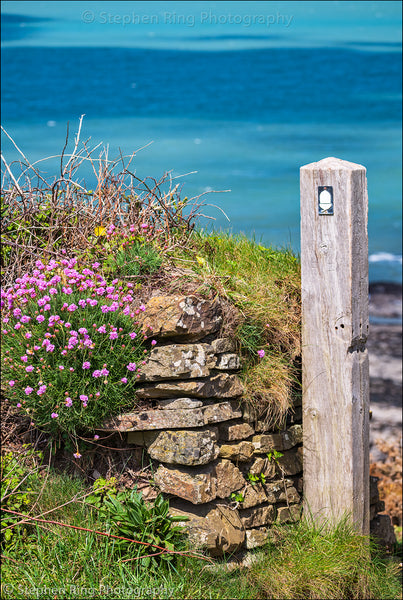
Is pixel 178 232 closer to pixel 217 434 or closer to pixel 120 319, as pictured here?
pixel 120 319

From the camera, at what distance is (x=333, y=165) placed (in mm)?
4641

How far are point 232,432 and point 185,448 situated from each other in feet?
1.41

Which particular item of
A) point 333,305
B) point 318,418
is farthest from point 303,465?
point 333,305

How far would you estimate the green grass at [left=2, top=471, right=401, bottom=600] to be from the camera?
12.7 feet

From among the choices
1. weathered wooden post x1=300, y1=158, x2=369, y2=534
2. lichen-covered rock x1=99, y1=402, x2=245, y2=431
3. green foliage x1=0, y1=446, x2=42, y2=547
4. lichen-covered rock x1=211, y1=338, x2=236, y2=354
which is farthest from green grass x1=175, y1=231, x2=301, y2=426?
green foliage x1=0, y1=446, x2=42, y2=547

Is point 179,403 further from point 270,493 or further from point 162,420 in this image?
point 270,493

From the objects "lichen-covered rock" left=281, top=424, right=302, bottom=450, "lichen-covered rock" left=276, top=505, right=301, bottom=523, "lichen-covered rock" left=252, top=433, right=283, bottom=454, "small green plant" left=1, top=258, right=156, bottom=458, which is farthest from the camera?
"lichen-covered rock" left=281, top=424, right=302, bottom=450

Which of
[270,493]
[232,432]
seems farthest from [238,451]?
[270,493]

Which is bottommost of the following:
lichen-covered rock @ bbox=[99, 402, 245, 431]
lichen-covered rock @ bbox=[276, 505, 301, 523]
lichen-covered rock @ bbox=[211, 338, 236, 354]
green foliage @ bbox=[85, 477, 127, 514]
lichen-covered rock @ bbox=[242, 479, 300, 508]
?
lichen-covered rock @ bbox=[276, 505, 301, 523]

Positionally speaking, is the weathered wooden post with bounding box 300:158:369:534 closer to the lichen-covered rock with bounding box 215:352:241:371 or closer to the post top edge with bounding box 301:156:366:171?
the post top edge with bounding box 301:156:366:171

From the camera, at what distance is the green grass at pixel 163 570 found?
12.7 ft

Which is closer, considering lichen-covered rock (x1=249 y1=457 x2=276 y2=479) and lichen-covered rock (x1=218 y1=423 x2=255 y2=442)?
lichen-covered rock (x1=218 y1=423 x2=255 y2=442)

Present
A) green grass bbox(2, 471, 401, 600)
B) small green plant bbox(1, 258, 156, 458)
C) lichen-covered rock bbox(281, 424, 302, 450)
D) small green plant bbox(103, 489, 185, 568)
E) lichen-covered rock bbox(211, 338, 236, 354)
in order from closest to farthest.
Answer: green grass bbox(2, 471, 401, 600), small green plant bbox(103, 489, 185, 568), small green plant bbox(1, 258, 156, 458), lichen-covered rock bbox(211, 338, 236, 354), lichen-covered rock bbox(281, 424, 302, 450)

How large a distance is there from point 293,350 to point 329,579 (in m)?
1.61
